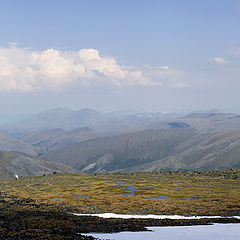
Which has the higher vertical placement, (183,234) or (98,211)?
(183,234)

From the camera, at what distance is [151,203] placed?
2901 inches

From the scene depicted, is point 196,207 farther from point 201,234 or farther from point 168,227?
point 201,234

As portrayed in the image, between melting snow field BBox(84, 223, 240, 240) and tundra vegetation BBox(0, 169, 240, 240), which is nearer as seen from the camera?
melting snow field BBox(84, 223, 240, 240)

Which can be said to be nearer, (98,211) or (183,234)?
(183,234)

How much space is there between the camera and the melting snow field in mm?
32594

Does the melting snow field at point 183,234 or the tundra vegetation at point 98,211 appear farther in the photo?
the tundra vegetation at point 98,211

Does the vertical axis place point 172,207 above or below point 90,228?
below

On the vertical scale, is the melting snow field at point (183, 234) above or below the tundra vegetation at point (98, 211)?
above

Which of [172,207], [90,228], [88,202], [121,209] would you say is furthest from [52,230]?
[88,202]

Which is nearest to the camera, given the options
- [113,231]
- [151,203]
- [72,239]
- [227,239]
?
[72,239]

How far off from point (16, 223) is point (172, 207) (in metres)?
40.3

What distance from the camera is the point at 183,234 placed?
34562mm

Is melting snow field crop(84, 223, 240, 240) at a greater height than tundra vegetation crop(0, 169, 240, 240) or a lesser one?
greater

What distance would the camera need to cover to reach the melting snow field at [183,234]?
32594 millimetres
